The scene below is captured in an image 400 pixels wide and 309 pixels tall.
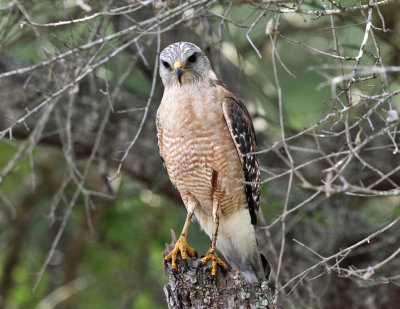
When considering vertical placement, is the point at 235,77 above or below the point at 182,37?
below

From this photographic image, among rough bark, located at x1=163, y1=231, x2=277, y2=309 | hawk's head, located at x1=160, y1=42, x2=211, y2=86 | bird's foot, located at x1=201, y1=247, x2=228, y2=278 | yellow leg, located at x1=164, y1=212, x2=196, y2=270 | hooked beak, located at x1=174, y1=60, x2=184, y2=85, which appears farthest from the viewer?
hawk's head, located at x1=160, y1=42, x2=211, y2=86

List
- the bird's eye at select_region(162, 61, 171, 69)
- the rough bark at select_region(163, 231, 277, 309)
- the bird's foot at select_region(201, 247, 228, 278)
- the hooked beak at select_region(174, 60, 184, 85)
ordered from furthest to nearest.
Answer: the bird's eye at select_region(162, 61, 171, 69) → the hooked beak at select_region(174, 60, 184, 85) → the bird's foot at select_region(201, 247, 228, 278) → the rough bark at select_region(163, 231, 277, 309)

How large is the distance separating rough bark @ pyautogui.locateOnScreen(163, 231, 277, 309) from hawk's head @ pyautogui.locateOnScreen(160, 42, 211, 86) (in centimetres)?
144

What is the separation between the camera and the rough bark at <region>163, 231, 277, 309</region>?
3.73m

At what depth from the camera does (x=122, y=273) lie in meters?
7.64

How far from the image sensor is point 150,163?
6.52 m

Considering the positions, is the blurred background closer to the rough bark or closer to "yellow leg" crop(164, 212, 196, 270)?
"yellow leg" crop(164, 212, 196, 270)

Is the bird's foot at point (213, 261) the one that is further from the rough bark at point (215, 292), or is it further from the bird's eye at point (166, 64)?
the bird's eye at point (166, 64)

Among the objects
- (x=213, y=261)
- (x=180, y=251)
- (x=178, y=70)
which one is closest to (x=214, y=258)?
(x=213, y=261)

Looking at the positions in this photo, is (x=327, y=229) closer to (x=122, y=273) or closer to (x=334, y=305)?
(x=334, y=305)

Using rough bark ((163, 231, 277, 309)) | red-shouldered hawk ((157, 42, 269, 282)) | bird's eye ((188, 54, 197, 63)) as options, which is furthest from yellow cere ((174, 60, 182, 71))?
rough bark ((163, 231, 277, 309))

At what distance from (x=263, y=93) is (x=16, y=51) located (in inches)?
112

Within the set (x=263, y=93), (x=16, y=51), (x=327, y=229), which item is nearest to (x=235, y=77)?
(x=263, y=93)

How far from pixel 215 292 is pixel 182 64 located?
5.61 ft
